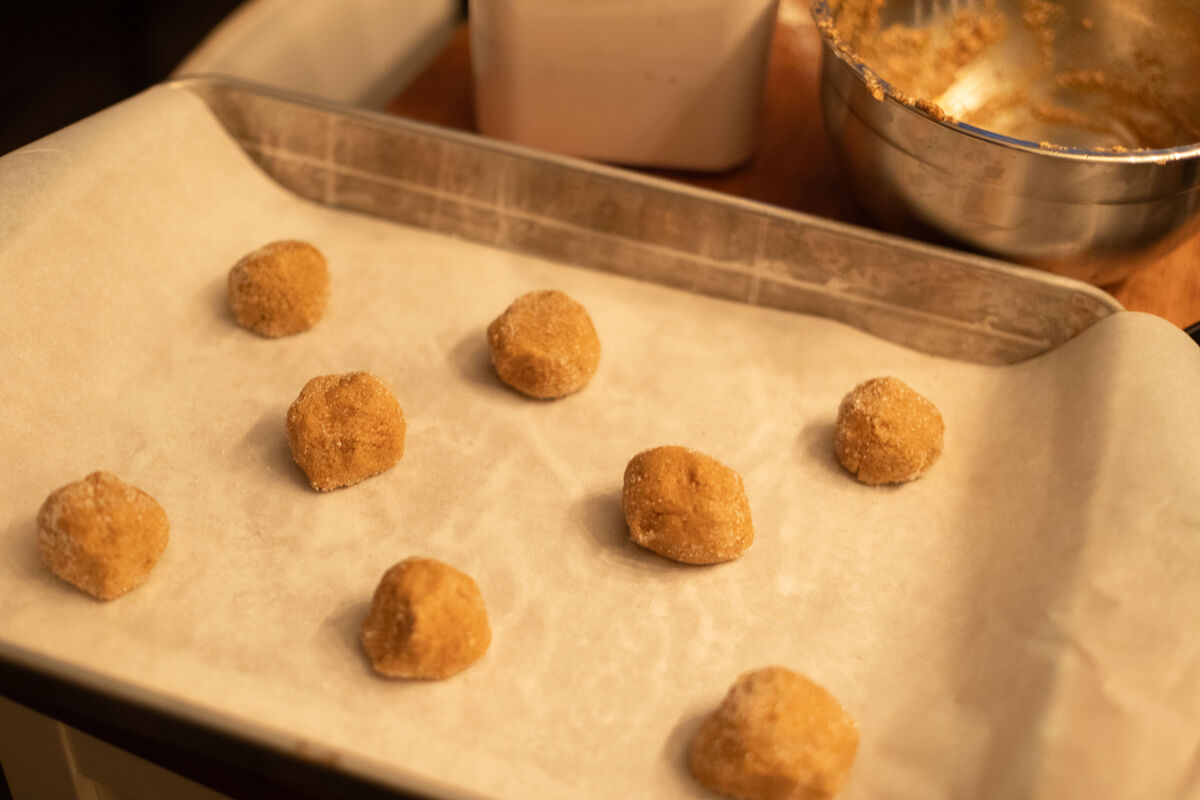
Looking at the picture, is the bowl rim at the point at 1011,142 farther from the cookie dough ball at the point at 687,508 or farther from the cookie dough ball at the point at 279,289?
the cookie dough ball at the point at 279,289

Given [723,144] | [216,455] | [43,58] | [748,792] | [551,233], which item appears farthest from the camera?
[43,58]

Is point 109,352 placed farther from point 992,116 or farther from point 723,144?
point 992,116

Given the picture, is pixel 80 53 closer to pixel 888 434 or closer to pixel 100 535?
pixel 100 535

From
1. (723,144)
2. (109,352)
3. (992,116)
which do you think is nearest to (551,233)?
(723,144)

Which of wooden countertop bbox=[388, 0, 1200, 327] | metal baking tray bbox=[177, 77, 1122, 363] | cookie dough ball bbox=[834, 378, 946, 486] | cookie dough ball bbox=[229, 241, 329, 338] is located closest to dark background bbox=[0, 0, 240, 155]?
wooden countertop bbox=[388, 0, 1200, 327]

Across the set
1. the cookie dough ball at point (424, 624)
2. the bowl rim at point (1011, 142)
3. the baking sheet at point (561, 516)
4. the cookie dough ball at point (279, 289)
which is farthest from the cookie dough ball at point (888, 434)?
the cookie dough ball at point (279, 289)

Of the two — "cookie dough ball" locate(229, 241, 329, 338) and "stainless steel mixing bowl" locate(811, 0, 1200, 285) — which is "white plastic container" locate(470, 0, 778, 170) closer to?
"stainless steel mixing bowl" locate(811, 0, 1200, 285)

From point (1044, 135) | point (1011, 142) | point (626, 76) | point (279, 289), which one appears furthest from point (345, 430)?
point (1044, 135)
